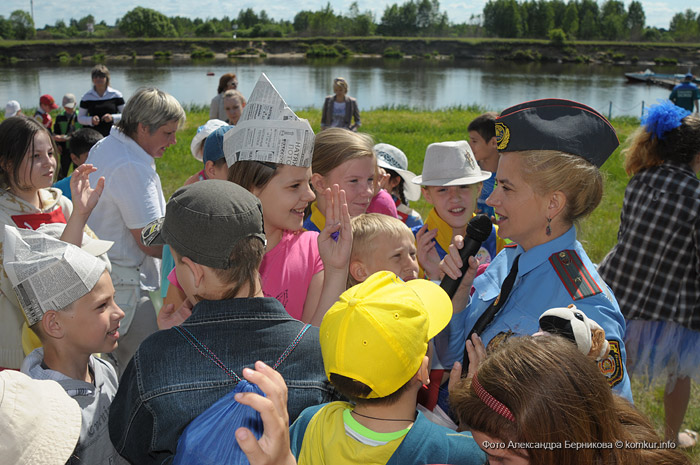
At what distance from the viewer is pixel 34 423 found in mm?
1476

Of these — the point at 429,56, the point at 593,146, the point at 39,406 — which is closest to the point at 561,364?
the point at 593,146

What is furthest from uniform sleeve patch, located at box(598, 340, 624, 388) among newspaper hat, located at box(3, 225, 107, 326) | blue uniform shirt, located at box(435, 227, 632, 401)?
newspaper hat, located at box(3, 225, 107, 326)

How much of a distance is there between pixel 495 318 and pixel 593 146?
692mm

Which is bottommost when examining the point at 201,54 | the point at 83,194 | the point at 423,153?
the point at 423,153

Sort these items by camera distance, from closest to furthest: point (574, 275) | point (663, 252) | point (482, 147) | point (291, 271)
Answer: point (574, 275) → point (291, 271) → point (663, 252) → point (482, 147)

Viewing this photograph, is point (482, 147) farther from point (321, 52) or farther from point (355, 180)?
point (321, 52)

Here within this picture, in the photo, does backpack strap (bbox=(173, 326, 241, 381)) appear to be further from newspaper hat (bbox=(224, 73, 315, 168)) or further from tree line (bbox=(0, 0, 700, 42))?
tree line (bbox=(0, 0, 700, 42))

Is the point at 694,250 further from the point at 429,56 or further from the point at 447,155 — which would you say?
Answer: the point at 429,56

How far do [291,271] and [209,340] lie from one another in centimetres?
89

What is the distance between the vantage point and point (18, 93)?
81.7 ft

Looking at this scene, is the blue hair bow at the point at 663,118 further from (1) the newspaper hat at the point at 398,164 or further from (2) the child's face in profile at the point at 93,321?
(2) the child's face in profile at the point at 93,321

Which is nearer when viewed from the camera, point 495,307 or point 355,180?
point 495,307

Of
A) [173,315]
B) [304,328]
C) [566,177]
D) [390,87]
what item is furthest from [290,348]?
[390,87]

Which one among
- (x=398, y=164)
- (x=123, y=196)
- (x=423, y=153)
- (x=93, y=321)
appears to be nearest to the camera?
(x=93, y=321)
